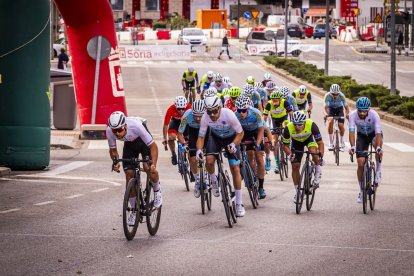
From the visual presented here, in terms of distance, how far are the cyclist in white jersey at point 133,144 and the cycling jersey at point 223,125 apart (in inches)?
70.6

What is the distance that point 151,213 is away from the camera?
16078 mm

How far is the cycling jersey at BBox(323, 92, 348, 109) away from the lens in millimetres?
28656

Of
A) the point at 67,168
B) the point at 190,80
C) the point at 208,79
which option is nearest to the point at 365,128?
the point at 67,168

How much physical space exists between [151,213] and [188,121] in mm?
4872

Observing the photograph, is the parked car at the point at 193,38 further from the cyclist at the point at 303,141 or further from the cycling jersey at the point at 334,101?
the cyclist at the point at 303,141

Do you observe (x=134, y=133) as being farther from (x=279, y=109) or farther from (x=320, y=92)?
(x=320, y=92)

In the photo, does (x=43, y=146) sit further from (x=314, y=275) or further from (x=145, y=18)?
(x=145, y=18)

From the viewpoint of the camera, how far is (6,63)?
26.6 m

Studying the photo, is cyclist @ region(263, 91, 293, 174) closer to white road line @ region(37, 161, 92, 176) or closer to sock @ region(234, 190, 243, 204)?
white road line @ region(37, 161, 92, 176)

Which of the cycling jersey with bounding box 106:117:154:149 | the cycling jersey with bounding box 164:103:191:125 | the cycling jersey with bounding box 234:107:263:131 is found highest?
the cycling jersey with bounding box 106:117:154:149

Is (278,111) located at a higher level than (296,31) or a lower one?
higher

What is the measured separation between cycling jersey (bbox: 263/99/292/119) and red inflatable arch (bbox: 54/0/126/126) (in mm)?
9254

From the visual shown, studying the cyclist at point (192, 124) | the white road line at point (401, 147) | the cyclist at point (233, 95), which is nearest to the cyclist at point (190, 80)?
the white road line at point (401, 147)

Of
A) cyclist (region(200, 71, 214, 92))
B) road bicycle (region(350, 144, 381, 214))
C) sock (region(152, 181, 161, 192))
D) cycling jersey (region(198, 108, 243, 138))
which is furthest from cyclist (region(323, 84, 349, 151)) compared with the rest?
sock (region(152, 181, 161, 192))
